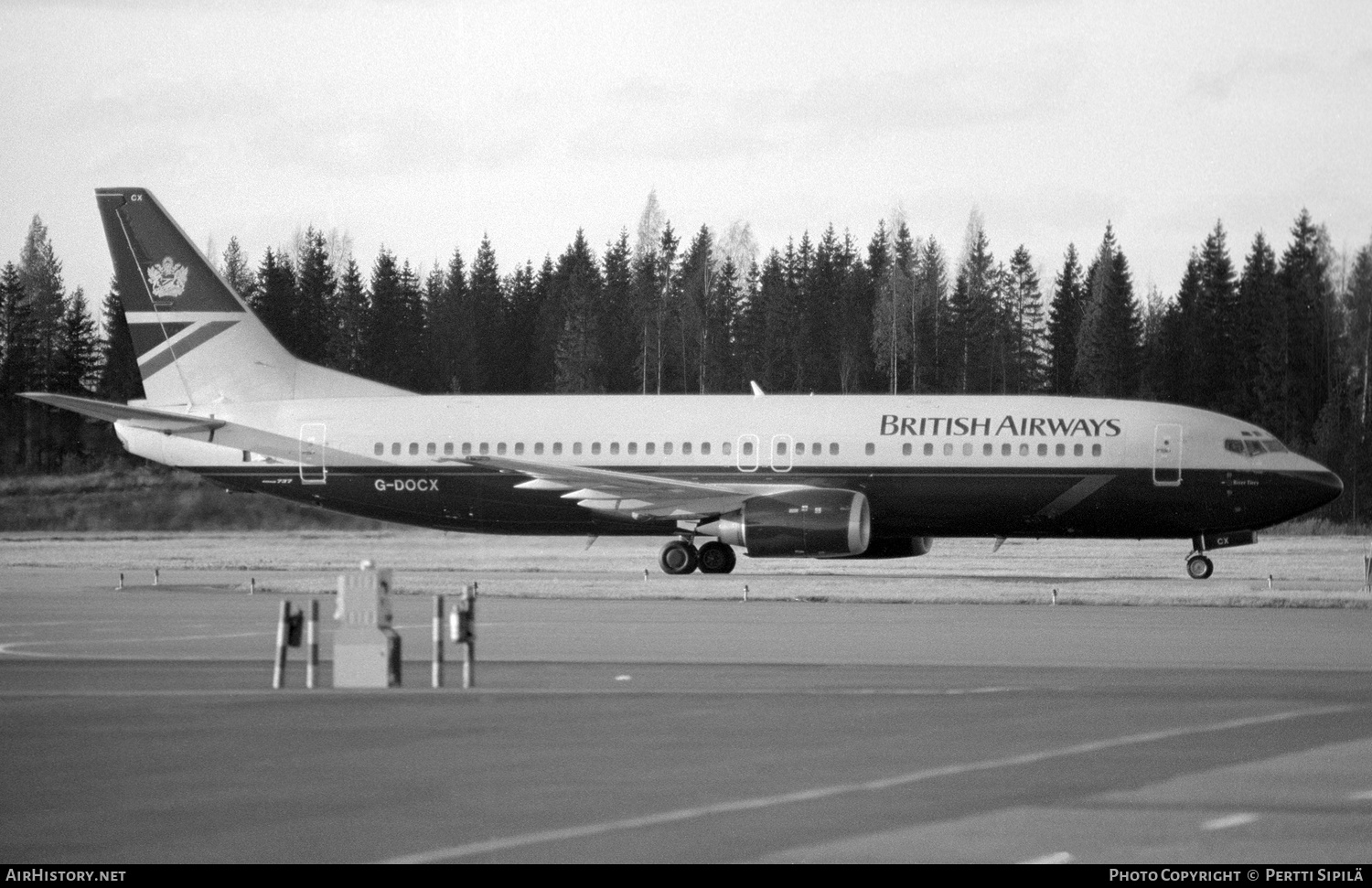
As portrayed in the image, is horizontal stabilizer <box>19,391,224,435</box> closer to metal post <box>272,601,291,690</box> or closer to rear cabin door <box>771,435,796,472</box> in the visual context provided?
rear cabin door <box>771,435,796,472</box>

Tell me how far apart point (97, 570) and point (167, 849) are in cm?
3117

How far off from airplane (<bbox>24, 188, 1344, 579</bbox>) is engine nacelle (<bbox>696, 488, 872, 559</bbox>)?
4 cm

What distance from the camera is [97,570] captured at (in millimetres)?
38812

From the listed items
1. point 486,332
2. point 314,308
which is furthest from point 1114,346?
point 314,308

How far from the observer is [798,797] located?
10.9 metres

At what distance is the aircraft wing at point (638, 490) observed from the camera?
35906 mm

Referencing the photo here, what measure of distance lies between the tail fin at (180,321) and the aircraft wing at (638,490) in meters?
6.42

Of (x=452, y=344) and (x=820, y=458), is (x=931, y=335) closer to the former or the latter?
(x=452, y=344)

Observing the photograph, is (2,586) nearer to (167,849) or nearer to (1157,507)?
(1157,507)

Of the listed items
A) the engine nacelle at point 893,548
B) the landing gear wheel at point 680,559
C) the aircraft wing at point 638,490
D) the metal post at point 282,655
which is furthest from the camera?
the engine nacelle at point 893,548

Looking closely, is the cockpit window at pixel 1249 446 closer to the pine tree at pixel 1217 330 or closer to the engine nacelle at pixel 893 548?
the engine nacelle at pixel 893 548

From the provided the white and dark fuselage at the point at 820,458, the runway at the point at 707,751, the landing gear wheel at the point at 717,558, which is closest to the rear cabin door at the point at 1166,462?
the white and dark fuselage at the point at 820,458

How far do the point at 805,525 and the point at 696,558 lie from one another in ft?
12.0

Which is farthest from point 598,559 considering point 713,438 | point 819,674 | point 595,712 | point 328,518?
point 595,712
